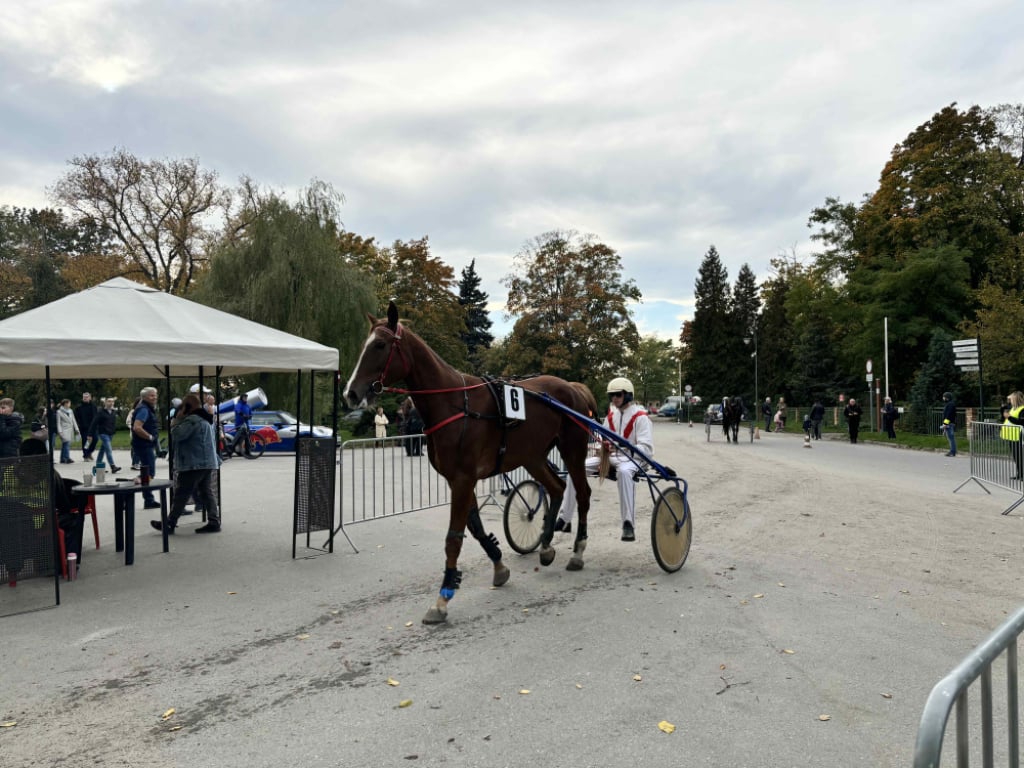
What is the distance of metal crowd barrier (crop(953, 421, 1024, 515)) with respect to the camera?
10891 millimetres

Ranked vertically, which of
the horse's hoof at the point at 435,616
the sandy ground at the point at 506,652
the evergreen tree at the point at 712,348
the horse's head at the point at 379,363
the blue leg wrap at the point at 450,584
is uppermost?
the evergreen tree at the point at 712,348

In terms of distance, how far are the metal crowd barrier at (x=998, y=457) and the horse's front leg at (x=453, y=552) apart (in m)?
9.00

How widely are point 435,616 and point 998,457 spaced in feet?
35.6

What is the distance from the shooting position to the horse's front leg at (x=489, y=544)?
6.20 metres

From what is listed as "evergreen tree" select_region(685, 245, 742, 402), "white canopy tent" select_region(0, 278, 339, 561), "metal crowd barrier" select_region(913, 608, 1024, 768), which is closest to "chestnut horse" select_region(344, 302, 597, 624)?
"white canopy tent" select_region(0, 278, 339, 561)

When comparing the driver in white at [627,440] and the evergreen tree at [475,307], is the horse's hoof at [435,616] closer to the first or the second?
the driver in white at [627,440]

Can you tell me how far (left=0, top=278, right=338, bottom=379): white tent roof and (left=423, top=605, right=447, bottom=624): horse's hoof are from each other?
3.35 meters

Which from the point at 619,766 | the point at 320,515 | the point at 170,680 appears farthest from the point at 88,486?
the point at 619,766

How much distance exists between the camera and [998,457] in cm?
1166

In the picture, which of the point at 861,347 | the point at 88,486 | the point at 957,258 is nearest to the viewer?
the point at 88,486

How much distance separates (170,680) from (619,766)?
289 cm

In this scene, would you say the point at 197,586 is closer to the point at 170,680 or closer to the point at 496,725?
the point at 170,680

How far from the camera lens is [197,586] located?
6.68 meters

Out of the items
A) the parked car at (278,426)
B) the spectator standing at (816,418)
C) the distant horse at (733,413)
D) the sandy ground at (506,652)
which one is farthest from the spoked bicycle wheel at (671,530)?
the spectator standing at (816,418)
